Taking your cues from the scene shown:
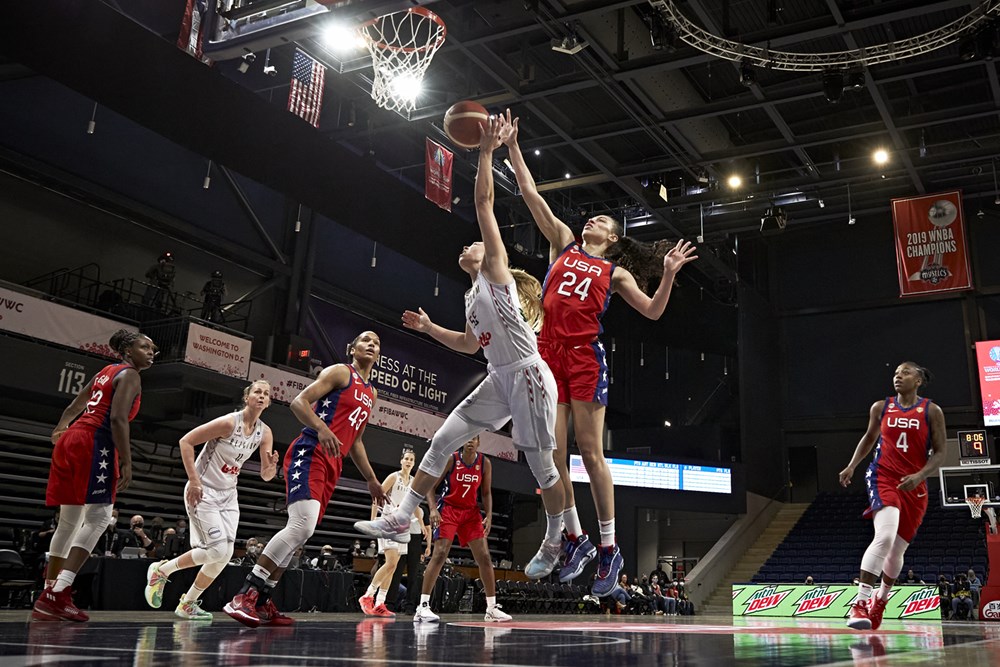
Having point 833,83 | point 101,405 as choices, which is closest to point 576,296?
point 101,405

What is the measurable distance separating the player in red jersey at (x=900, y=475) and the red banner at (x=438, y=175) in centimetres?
1003

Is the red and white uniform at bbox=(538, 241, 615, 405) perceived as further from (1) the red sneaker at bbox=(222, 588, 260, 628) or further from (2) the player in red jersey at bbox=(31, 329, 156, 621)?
(2) the player in red jersey at bbox=(31, 329, 156, 621)

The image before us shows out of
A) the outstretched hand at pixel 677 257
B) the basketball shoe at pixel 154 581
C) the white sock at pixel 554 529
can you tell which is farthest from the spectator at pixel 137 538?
the outstretched hand at pixel 677 257

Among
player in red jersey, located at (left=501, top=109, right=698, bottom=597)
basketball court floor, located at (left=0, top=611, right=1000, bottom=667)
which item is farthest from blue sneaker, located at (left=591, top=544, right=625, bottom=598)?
basketball court floor, located at (left=0, top=611, right=1000, bottom=667)

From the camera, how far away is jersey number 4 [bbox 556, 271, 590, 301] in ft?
15.9

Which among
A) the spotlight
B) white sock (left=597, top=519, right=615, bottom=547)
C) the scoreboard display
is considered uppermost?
the spotlight

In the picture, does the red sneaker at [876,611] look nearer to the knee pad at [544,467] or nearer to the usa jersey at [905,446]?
the usa jersey at [905,446]

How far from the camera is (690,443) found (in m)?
25.4

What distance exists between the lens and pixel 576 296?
15.9 ft

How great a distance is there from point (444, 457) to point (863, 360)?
24.1 meters

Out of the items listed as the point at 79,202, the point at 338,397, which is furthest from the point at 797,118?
the point at 338,397

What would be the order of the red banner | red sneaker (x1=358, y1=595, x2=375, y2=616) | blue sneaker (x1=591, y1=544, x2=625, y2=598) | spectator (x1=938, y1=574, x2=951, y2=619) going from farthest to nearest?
spectator (x1=938, y1=574, x2=951, y2=619)
the red banner
red sneaker (x1=358, y1=595, x2=375, y2=616)
blue sneaker (x1=591, y1=544, x2=625, y2=598)

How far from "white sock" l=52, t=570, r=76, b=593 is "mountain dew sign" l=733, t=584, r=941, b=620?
12261 millimetres

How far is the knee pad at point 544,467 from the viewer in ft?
14.8
